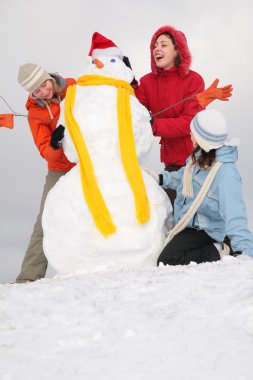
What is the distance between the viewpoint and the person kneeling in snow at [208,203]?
3.81 metres

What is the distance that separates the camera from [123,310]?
8.27 feet

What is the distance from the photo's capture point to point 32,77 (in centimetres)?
427

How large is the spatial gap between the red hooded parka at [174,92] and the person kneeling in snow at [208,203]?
0.54 m

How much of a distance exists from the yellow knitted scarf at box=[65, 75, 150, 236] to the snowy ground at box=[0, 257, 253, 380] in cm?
69

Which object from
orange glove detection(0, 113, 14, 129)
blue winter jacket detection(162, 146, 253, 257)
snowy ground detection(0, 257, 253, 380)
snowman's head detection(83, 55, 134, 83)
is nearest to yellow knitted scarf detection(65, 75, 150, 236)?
snowman's head detection(83, 55, 134, 83)

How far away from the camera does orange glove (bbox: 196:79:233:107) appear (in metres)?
4.39

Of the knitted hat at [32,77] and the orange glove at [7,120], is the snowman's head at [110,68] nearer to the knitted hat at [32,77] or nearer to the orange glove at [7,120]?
the knitted hat at [32,77]

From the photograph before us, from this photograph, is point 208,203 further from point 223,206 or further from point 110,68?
point 110,68

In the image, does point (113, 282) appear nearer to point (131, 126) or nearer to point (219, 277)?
point (219, 277)

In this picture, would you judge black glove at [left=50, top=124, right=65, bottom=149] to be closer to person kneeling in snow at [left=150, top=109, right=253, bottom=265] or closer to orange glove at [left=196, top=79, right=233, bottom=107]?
person kneeling in snow at [left=150, top=109, right=253, bottom=265]

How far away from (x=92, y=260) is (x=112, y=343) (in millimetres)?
1696

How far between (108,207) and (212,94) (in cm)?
127

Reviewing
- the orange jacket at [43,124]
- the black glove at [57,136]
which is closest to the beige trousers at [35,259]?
the orange jacket at [43,124]

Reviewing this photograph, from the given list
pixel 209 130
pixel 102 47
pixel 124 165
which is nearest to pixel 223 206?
pixel 209 130
